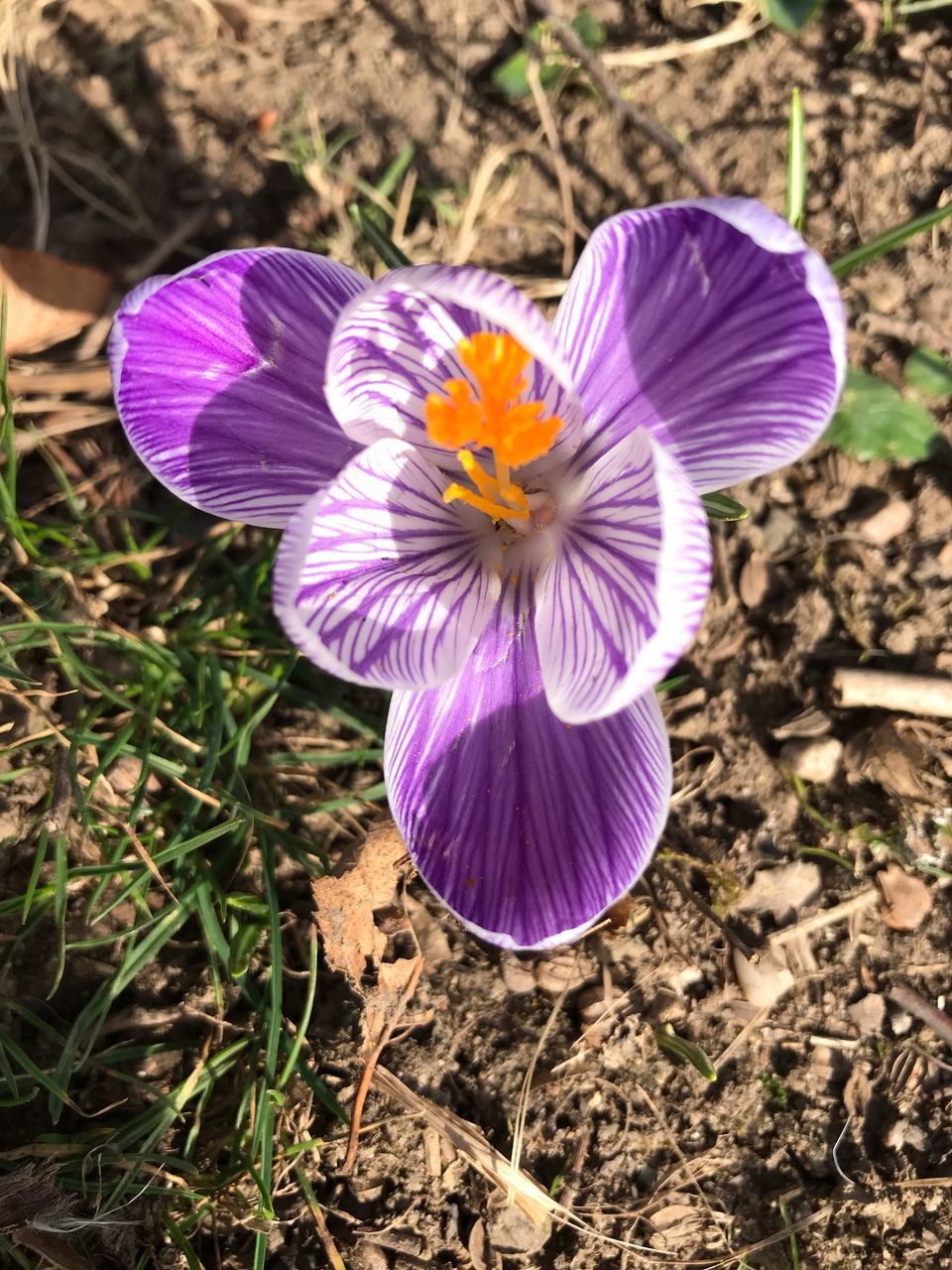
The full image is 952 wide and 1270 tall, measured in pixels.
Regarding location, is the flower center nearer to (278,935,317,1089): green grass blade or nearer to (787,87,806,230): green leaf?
(787,87,806,230): green leaf

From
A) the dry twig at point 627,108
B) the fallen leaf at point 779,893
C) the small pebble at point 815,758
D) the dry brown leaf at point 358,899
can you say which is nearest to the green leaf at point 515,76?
the dry twig at point 627,108

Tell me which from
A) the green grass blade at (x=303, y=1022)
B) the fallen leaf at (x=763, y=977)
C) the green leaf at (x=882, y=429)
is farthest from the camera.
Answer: the green leaf at (x=882, y=429)

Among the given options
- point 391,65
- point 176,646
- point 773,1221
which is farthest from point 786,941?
point 391,65

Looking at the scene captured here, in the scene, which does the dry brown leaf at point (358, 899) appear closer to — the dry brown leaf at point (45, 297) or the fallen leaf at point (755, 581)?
the fallen leaf at point (755, 581)

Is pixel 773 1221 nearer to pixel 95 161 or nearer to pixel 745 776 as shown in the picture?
pixel 745 776

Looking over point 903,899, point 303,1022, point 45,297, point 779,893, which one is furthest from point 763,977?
point 45,297

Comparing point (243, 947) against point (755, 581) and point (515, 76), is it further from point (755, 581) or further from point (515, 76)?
point (515, 76)
